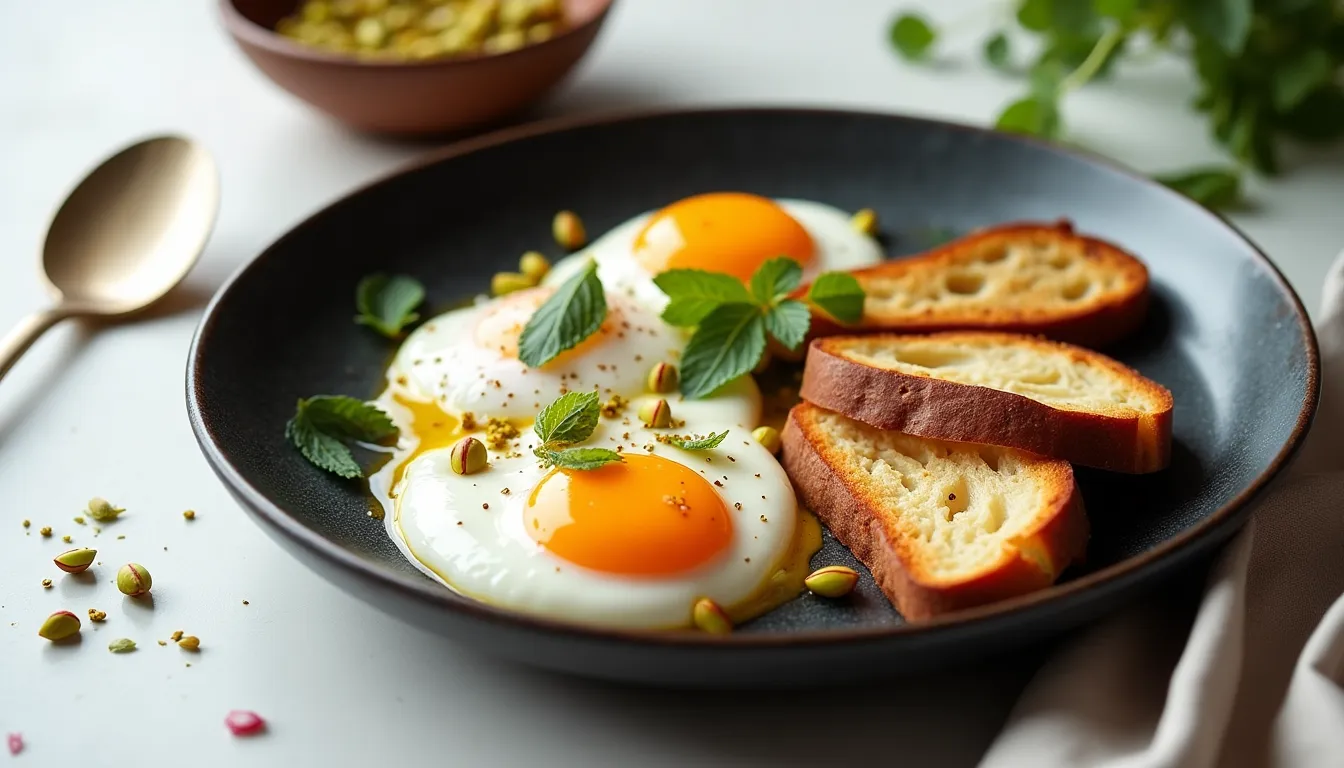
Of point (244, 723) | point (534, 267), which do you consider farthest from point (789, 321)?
point (244, 723)

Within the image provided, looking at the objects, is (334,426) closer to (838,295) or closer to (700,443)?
(700,443)

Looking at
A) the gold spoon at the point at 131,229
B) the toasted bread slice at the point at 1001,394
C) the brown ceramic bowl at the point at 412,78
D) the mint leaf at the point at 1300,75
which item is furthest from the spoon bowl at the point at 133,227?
the mint leaf at the point at 1300,75

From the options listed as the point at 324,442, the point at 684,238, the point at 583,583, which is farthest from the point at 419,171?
the point at 583,583

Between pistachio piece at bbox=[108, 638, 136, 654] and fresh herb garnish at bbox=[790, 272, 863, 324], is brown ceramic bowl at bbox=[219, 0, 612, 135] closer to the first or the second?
fresh herb garnish at bbox=[790, 272, 863, 324]

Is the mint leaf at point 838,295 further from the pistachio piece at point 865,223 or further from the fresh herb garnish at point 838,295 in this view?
the pistachio piece at point 865,223

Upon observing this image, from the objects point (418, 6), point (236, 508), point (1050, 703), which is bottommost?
point (236, 508)

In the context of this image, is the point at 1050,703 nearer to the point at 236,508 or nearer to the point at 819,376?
the point at 819,376

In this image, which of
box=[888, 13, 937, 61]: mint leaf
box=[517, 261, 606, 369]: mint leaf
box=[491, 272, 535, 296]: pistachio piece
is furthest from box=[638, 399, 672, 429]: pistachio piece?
box=[888, 13, 937, 61]: mint leaf
